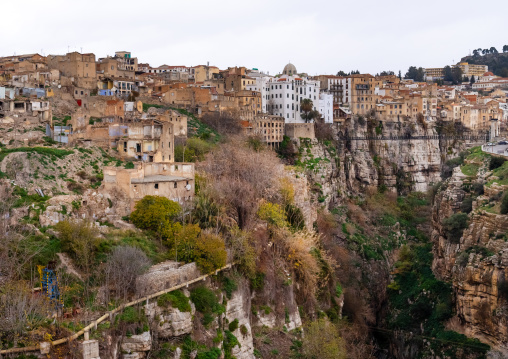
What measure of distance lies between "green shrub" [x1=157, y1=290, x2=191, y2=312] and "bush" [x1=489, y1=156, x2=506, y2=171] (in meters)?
29.1

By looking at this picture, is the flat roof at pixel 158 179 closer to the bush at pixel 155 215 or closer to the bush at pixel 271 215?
the bush at pixel 155 215

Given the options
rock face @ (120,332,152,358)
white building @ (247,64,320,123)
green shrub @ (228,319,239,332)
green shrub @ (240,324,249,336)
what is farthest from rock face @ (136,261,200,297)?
white building @ (247,64,320,123)

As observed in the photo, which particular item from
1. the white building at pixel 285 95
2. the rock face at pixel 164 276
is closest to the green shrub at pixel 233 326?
the rock face at pixel 164 276

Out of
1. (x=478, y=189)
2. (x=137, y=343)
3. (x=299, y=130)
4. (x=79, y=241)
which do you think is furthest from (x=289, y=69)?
(x=137, y=343)

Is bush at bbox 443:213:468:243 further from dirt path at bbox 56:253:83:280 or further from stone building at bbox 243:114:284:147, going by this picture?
dirt path at bbox 56:253:83:280

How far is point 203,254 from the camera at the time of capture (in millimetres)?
28703

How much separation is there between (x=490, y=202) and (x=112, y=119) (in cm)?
2206

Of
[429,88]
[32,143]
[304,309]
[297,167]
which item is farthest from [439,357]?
[429,88]

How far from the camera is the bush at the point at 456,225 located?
41.2 meters

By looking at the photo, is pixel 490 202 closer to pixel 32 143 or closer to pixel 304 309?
pixel 304 309

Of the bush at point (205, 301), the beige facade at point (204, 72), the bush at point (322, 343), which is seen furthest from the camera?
the beige facade at point (204, 72)

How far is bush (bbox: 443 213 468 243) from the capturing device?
41.2 meters

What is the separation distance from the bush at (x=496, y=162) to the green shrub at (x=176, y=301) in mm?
29096

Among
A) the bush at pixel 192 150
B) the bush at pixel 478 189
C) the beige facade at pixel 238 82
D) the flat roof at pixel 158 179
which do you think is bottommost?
the bush at pixel 478 189
